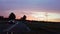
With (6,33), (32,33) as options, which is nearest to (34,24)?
(32,33)

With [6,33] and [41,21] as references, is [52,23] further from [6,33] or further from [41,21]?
[6,33]

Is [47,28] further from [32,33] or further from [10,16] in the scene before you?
[10,16]

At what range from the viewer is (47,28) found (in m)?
14.6

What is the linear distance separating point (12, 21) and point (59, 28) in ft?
9.88

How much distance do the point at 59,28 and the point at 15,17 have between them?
2.68 metres

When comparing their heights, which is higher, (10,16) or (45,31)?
(10,16)

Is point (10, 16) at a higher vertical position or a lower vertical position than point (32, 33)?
higher

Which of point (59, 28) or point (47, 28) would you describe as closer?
point (59, 28)

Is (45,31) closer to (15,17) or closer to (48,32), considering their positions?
(48,32)

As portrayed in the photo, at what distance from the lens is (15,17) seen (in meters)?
14.2

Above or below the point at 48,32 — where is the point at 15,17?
above

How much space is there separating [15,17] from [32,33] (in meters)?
1.42

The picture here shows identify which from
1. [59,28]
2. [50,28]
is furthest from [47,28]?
[59,28]

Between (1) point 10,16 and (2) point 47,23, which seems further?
(1) point 10,16
